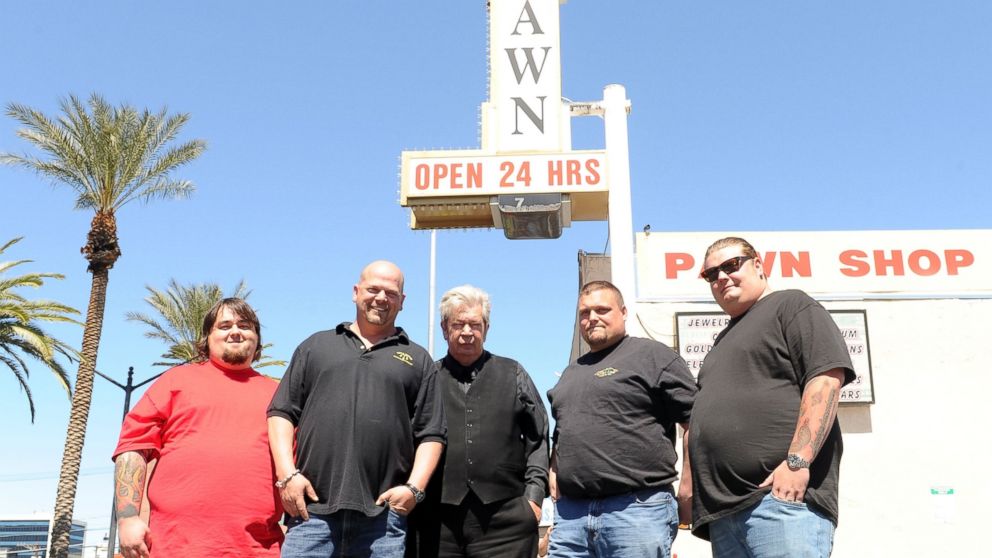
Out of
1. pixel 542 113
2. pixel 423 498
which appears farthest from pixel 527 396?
pixel 542 113

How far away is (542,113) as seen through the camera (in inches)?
448

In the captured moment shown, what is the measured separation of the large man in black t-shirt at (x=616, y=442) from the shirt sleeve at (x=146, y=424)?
1.91 m

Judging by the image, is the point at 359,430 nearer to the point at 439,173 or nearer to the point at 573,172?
the point at 439,173

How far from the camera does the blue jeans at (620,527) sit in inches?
147

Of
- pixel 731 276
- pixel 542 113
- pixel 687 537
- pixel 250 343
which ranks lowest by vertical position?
pixel 687 537

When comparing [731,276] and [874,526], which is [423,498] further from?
[874,526]

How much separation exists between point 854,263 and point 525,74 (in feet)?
16.8

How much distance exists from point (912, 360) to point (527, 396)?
23.3ft

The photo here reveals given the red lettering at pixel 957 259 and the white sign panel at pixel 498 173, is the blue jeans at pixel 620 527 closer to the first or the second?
the white sign panel at pixel 498 173

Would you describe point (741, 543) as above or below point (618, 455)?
below

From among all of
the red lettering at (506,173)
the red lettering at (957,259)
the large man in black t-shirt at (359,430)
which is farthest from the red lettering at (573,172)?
the large man in black t-shirt at (359,430)

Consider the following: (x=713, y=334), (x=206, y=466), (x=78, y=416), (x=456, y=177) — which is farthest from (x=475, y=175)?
(x=78, y=416)

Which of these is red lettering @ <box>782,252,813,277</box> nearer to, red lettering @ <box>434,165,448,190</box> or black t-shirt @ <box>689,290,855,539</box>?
red lettering @ <box>434,165,448,190</box>

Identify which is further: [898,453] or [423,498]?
[898,453]
